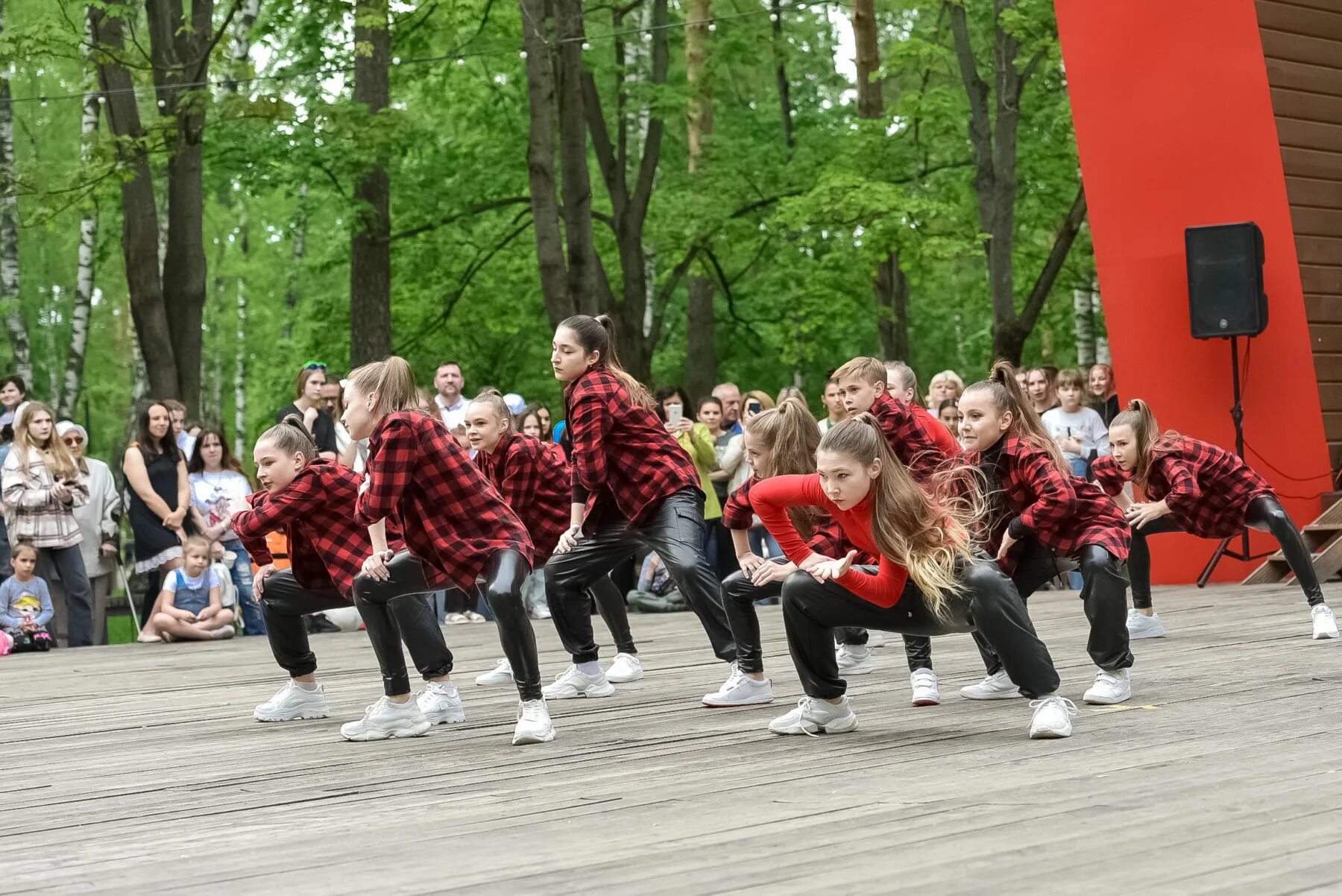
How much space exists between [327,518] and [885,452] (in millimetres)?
2565

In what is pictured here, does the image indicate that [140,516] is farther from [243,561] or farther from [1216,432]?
[1216,432]

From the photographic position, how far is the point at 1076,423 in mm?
14203

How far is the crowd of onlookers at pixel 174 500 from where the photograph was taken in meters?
12.2

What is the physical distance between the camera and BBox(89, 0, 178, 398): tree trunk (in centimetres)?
1691

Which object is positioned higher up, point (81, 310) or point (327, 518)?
point (81, 310)

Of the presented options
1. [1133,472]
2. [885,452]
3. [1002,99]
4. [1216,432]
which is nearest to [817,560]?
[885,452]

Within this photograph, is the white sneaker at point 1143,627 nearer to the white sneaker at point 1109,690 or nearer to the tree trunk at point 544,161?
the white sneaker at point 1109,690

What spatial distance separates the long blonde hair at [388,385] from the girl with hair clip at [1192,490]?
14.6 ft

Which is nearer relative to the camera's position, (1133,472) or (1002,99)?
(1133,472)

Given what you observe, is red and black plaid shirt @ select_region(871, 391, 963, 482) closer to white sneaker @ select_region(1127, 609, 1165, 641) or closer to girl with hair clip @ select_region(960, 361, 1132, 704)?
girl with hair clip @ select_region(960, 361, 1132, 704)

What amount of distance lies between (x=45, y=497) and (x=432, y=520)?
21.3 ft

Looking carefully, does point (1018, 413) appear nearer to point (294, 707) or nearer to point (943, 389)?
point (294, 707)

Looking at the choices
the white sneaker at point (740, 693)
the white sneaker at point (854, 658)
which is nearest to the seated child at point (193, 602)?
the white sneaker at point (854, 658)

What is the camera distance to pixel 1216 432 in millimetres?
14367
